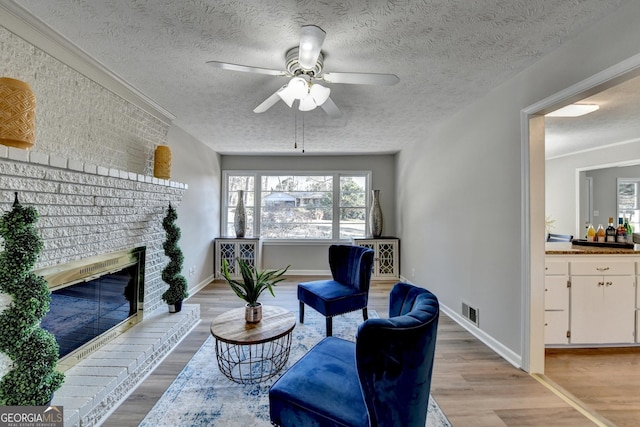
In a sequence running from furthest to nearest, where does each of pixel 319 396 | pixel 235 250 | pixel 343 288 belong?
1. pixel 235 250
2. pixel 343 288
3. pixel 319 396

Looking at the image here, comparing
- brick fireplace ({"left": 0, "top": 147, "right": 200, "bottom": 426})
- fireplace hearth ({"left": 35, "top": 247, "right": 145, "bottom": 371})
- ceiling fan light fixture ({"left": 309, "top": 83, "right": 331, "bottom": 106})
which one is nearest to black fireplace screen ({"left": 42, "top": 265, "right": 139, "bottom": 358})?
fireplace hearth ({"left": 35, "top": 247, "right": 145, "bottom": 371})

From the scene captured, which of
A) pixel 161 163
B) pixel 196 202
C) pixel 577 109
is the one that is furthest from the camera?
pixel 196 202

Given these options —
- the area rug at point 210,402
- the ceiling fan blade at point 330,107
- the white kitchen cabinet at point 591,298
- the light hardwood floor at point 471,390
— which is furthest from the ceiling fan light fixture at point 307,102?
the white kitchen cabinet at point 591,298

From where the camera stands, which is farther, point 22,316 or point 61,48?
point 61,48

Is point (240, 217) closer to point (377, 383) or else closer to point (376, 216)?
point (376, 216)

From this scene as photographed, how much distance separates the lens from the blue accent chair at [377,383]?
1.02m

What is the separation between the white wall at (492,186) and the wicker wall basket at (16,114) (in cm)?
316

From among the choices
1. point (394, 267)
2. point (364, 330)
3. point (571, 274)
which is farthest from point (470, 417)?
point (394, 267)

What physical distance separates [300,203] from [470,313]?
3418 millimetres

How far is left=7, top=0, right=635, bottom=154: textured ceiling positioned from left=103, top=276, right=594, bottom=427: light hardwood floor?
241cm

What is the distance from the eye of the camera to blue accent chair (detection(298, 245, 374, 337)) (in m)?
2.60

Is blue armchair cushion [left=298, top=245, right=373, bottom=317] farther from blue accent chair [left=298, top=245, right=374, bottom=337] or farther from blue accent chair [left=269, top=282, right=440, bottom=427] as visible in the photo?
blue accent chair [left=269, top=282, right=440, bottom=427]

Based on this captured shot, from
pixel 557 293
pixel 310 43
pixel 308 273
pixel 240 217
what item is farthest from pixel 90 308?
pixel 557 293

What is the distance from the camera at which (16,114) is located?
4.29ft
